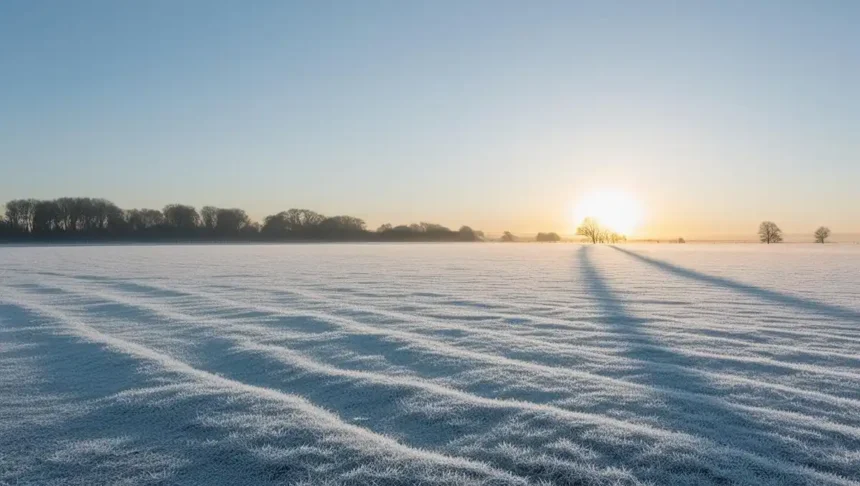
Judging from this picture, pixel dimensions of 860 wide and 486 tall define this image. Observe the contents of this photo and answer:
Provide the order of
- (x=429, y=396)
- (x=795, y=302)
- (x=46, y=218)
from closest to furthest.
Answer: (x=429, y=396), (x=795, y=302), (x=46, y=218)

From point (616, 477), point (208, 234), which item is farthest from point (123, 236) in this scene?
point (616, 477)

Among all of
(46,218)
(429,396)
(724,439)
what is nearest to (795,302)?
(724,439)

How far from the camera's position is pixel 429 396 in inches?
126

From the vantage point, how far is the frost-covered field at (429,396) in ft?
7.63

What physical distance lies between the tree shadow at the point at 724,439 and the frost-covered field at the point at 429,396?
0.04 feet

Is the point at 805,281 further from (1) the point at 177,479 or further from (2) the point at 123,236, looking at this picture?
(2) the point at 123,236

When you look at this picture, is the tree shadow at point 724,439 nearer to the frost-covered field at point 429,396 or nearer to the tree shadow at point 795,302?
the frost-covered field at point 429,396

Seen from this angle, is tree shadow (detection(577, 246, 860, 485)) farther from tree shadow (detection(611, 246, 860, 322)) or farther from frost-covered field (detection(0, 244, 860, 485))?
tree shadow (detection(611, 246, 860, 322))

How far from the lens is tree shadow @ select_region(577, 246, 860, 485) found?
7.30ft

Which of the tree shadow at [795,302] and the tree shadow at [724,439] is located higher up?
the tree shadow at [795,302]

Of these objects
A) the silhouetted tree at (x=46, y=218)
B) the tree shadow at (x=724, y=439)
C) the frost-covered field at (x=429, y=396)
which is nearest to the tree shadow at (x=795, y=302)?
the frost-covered field at (x=429, y=396)

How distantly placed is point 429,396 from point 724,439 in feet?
5.30

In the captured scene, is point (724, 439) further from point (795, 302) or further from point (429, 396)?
point (795, 302)

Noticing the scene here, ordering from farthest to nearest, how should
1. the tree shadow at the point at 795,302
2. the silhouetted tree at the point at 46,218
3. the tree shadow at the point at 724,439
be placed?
1. the silhouetted tree at the point at 46,218
2. the tree shadow at the point at 795,302
3. the tree shadow at the point at 724,439
